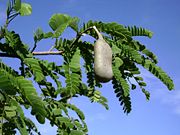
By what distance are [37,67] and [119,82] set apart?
79 centimetres

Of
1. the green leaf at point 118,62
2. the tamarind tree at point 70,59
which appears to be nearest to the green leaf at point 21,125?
the tamarind tree at point 70,59

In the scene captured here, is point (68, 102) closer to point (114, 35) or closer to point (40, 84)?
point (40, 84)

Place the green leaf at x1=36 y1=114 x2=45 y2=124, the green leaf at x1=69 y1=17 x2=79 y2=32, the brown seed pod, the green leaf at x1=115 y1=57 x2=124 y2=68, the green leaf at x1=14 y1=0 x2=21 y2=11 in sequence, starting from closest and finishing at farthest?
the green leaf at x1=36 y1=114 x2=45 y2=124
the brown seed pod
the green leaf at x1=14 y1=0 x2=21 y2=11
the green leaf at x1=69 y1=17 x2=79 y2=32
the green leaf at x1=115 y1=57 x2=124 y2=68

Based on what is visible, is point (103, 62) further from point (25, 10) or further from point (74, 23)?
point (25, 10)

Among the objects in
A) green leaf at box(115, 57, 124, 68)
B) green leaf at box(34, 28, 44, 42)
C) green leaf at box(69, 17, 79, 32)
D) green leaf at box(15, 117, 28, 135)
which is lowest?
green leaf at box(15, 117, 28, 135)

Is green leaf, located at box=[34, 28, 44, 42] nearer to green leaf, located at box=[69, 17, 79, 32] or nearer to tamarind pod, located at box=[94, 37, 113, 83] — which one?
green leaf, located at box=[69, 17, 79, 32]

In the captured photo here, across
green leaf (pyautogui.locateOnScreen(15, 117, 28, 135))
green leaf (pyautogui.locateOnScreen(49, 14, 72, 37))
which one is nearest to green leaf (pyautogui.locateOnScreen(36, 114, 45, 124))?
green leaf (pyautogui.locateOnScreen(15, 117, 28, 135))

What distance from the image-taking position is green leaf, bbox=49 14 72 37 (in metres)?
3.55

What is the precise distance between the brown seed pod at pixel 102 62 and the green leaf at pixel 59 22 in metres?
0.36

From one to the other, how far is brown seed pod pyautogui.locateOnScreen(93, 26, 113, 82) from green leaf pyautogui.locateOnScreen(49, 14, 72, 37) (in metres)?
0.36

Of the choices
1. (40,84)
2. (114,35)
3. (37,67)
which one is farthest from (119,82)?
(40,84)

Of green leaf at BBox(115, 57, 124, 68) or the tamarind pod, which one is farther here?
green leaf at BBox(115, 57, 124, 68)

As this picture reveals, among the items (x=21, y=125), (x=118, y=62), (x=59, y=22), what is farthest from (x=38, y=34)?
(x=21, y=125)

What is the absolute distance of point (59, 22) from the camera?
3592 millimetres
